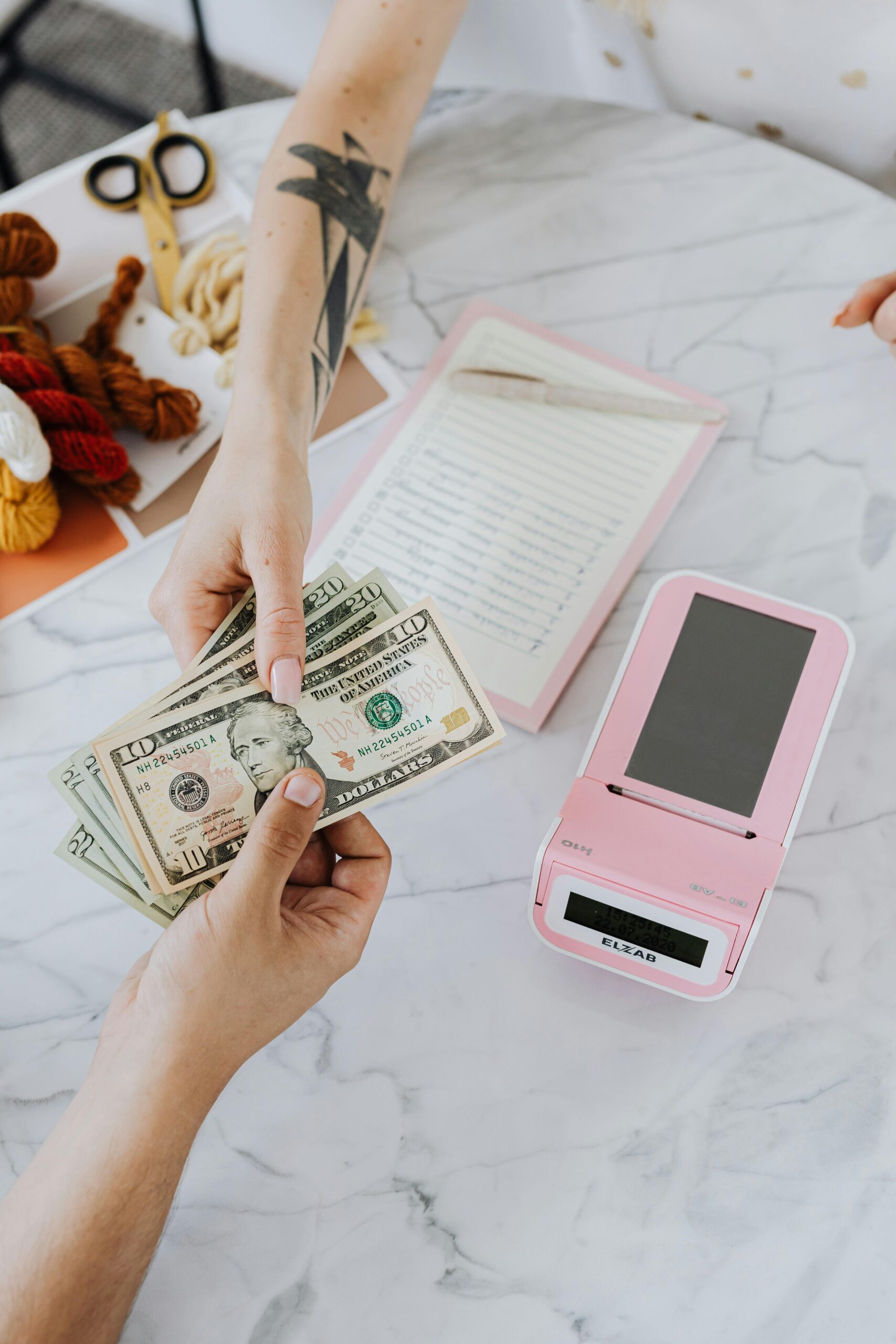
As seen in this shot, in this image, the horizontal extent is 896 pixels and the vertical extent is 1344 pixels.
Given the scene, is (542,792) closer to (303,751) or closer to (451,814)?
(451,814)

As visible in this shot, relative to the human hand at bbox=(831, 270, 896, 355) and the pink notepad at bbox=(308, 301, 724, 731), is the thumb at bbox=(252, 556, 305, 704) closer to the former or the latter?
the pink notepad at bbox=(308, 301, 724, 731)

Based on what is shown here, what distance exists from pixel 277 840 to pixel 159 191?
859 mm

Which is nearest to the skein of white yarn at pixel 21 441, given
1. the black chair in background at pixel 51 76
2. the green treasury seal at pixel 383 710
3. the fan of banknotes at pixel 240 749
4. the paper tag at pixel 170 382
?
the paper tag at pixel 170 382

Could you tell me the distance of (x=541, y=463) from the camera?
1055mm

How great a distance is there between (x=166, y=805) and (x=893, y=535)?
78 cm

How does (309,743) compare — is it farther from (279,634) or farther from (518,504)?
(518,504)

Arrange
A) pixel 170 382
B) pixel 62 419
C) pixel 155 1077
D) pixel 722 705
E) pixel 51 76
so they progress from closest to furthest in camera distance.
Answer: pixel 155 1077, pixel 722 705, pixel 62 419, pixel 170 382, pixel 51 76

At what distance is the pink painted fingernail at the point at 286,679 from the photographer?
80 cm

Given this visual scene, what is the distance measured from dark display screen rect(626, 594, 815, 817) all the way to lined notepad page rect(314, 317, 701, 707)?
16 centimetres

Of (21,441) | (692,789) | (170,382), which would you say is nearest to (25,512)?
(21,441)

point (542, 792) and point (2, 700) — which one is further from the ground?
point (2, 700)

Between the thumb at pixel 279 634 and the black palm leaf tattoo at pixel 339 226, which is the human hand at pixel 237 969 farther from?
the black palm leaf tattoo at pixel 339 226

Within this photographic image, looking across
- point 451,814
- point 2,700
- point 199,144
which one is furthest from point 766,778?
point 199,144

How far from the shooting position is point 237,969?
0.73 m
